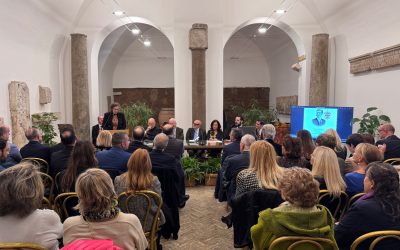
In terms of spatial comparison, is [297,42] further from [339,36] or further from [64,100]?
[64,100]

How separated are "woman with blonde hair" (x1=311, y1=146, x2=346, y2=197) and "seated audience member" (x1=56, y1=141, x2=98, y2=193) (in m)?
1.94

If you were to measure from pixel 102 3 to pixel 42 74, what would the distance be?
2.43 metres

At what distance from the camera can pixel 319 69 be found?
757 centimetres

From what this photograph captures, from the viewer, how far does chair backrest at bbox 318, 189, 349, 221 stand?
250cm

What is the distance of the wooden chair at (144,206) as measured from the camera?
246cm

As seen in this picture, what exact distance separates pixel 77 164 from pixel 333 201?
2184 mm

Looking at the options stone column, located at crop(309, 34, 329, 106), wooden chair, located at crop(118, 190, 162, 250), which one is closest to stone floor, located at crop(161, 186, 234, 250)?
wooden chair, located at crop(118, 190, 162, 250)

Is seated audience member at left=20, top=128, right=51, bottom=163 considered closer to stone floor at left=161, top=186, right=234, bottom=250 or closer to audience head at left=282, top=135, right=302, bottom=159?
stone floor at left=161, top=186, right=234, bottom=250

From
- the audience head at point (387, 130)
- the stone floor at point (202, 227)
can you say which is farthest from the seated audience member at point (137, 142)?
the audience head at point (387, 130)

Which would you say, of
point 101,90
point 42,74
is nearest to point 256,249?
point 42,74

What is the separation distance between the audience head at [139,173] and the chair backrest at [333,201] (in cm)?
139

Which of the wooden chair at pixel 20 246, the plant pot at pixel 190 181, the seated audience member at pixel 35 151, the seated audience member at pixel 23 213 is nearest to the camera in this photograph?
the wooden chair at pixel 20 246

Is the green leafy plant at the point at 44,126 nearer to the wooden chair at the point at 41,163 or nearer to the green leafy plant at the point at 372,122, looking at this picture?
the wooden chair at the point at 41,163

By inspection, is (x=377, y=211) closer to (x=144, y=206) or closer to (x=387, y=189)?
(x=387, y=189)
